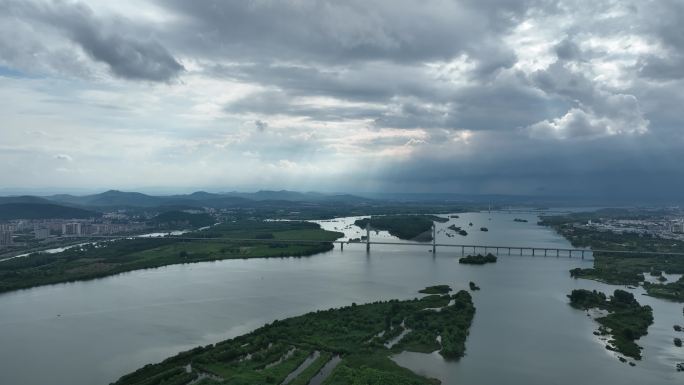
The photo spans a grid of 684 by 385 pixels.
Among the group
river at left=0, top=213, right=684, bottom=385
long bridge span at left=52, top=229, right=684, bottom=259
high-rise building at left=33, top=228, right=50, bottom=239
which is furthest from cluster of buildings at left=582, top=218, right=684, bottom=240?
high-rise building at left=33, top=228, right=50, bottom=239

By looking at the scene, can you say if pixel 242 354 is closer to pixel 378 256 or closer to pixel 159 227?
pixel 378 256

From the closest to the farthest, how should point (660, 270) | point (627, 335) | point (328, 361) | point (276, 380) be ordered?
point (276, 380) → point (328, 361) → point (627, 335) → point (660, 270)

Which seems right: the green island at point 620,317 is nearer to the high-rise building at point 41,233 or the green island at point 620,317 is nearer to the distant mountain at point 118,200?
the high-rise building at point 41,233

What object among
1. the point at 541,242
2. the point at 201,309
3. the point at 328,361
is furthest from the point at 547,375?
the point at 541,242

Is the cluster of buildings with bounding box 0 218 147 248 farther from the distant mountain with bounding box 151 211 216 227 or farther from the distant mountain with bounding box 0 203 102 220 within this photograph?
the distant mountain with bounding box 0 203 102 220

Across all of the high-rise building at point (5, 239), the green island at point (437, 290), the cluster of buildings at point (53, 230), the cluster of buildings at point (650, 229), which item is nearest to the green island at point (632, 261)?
the cluster of buildings at point (650, 229)

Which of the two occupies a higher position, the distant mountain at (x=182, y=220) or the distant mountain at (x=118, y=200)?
the distant mountain at (x=118, y=200)
